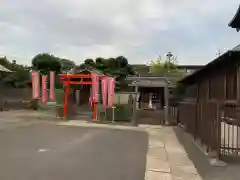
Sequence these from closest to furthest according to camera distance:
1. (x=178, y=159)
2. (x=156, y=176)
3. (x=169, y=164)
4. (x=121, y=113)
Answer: (x=156, y=176), (x=169, y=164), (x=178, y=159), (x=121, y=113)

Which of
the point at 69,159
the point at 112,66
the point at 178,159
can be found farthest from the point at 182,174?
the point at 112,66

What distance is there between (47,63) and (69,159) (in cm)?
3905

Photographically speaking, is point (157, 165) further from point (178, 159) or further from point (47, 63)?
point (47, 63)

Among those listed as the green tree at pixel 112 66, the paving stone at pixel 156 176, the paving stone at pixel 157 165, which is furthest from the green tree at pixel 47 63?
the paving stone at pixel 156 176

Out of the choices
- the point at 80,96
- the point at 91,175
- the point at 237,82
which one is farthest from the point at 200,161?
the point at 80,96

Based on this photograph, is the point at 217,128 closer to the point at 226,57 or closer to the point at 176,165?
the point at 176,165

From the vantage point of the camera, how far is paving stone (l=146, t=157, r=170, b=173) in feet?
25.4

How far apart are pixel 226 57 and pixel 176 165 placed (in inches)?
226

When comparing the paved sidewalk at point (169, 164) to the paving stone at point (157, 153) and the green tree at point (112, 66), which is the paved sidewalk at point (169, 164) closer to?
the paving stone at point (157, 153)

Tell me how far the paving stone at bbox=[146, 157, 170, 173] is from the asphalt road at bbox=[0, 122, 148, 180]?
0.53 ft

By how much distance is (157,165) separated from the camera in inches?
324

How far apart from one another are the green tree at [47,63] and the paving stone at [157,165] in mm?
37921

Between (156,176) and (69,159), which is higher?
(69,159)

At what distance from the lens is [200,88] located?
21.4m
